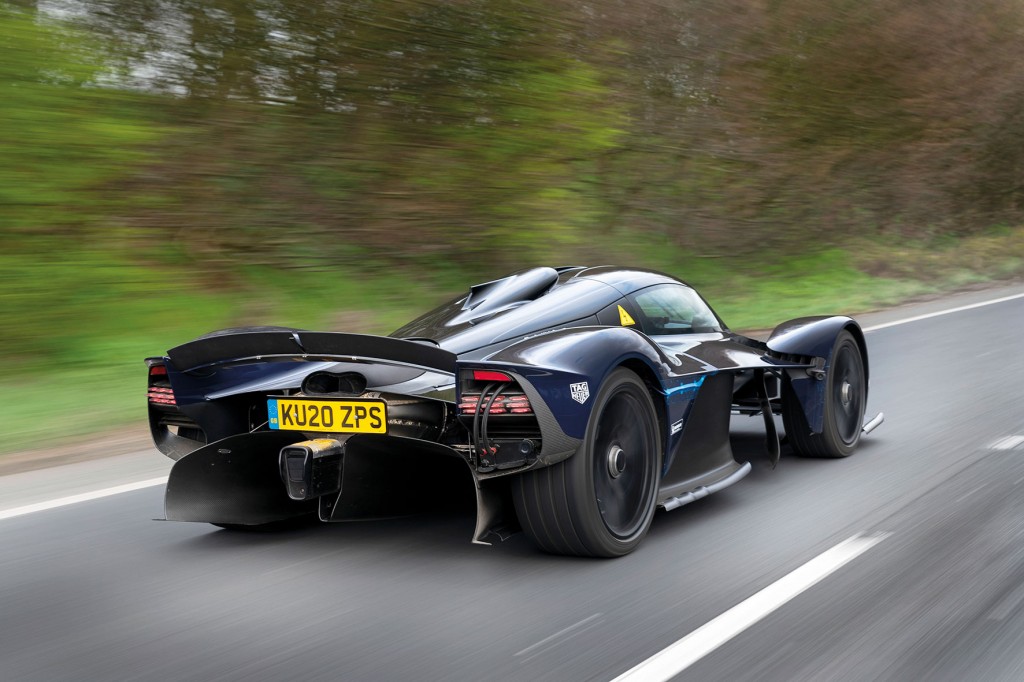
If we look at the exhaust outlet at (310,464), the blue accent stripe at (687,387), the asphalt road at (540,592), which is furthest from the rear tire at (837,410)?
the exhaust outlet at (310,464)

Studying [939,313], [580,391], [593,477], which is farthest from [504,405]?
[939,313]

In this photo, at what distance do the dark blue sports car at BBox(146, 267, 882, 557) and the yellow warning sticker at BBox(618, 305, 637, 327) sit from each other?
0.01m

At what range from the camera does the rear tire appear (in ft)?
17.7

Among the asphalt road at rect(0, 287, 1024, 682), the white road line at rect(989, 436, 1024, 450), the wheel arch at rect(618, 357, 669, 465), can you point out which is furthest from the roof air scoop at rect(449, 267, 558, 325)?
the white road line at rect(989, 436, 1024, 450)

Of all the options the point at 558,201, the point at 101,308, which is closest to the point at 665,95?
the point at 558,201

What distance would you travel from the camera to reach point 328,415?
3.74m

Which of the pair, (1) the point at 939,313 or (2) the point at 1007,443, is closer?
(2) the point at 1007,443

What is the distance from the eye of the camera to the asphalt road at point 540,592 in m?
2.96

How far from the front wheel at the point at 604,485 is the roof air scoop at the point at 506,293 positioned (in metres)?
0.76

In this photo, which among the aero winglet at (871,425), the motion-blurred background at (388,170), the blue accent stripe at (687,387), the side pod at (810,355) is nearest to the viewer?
the blue accent stripe at (687,387)

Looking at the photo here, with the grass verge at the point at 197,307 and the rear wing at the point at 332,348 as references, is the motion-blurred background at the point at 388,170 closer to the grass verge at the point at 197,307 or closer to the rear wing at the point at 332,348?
the grass verge at the point at 197,307

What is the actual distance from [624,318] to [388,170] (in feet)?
28.3

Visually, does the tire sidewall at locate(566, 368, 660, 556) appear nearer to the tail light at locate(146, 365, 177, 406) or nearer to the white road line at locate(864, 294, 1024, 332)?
the tail light at locate(146, 365, 177, 406)

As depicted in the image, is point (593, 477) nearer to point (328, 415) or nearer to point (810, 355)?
point (328, 415)
